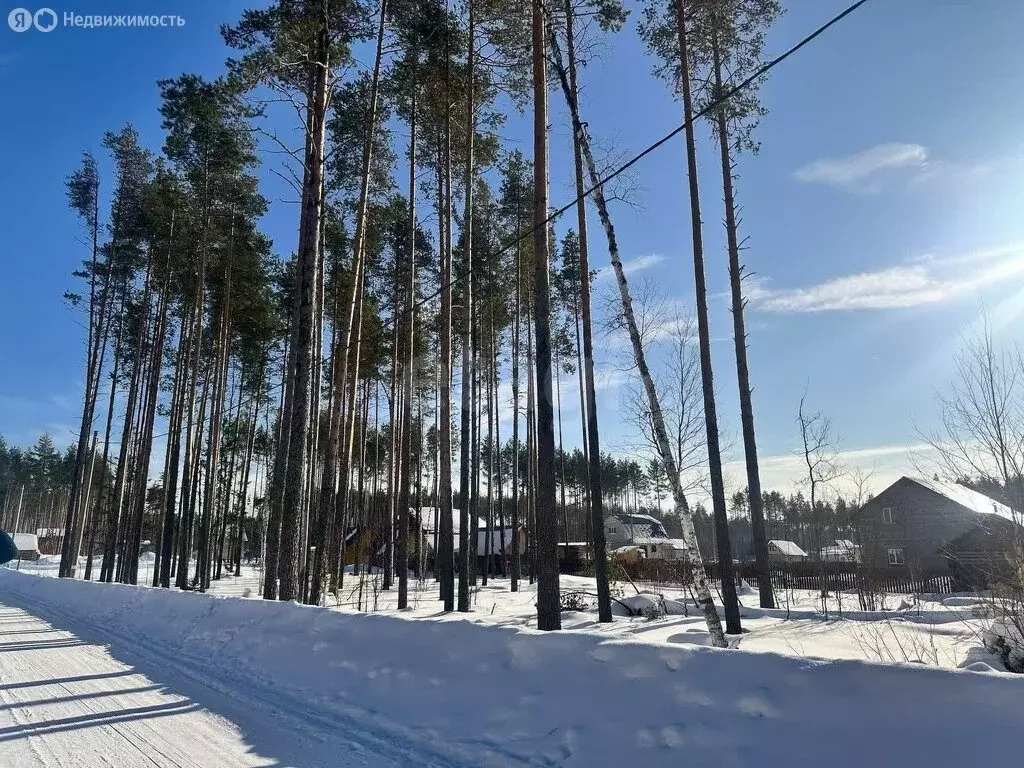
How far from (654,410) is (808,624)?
605cm

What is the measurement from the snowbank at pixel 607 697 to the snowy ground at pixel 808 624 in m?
0.59

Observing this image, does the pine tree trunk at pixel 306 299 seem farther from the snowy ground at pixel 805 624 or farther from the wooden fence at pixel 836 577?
the wooden fence at pixel 836 577

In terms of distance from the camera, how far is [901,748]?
2734 millimetres

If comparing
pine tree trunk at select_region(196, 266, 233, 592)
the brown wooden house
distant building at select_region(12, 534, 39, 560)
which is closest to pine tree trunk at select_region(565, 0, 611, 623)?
pine tree trunk at select_region(196, 266, 233, 592)

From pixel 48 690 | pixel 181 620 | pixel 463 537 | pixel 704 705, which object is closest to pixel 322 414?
pixel 463 537

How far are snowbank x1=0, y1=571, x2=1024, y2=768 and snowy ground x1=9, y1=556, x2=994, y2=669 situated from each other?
1.93ft

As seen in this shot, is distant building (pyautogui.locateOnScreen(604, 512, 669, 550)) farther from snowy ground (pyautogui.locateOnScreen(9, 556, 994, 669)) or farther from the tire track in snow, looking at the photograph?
the tire track in snow

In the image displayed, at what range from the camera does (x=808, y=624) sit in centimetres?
1202

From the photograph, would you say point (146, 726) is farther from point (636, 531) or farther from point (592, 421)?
point (636, 531)

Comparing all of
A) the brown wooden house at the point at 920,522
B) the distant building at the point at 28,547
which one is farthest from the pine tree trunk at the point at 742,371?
the distant building at the point at 28,547

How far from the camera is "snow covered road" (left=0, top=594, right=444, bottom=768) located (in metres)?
4.14

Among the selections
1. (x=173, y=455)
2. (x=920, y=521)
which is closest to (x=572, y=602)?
(x=173, y=455)

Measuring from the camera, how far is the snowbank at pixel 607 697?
2.75 metres

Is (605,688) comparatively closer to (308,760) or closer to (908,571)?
(308,760)
